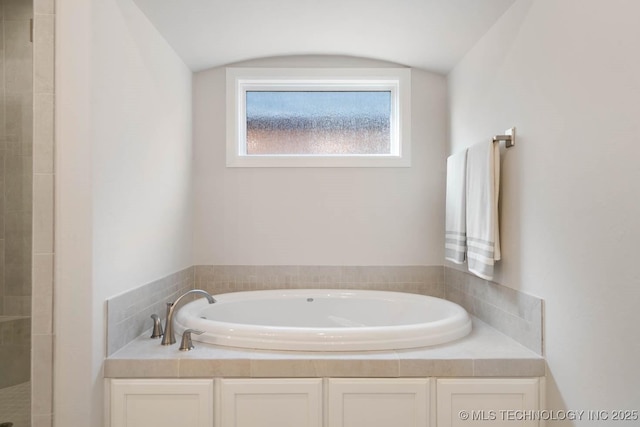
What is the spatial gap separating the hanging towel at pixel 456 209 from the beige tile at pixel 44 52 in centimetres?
200

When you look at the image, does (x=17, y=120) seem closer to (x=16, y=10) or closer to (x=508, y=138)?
(x=16, y=10)

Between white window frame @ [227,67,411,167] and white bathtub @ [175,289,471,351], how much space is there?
2.93 ft

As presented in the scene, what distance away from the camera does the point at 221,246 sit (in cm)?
276

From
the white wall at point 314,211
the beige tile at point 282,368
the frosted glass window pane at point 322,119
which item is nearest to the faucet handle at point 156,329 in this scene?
the beige tile at point 282,368

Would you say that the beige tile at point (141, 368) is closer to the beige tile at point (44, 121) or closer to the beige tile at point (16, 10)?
the beige tile at point (44, 121)

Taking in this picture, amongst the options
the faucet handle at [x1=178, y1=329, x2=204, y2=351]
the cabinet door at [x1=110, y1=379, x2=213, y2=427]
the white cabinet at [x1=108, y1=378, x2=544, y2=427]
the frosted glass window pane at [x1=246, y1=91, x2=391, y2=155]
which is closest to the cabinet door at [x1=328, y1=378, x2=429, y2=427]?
the white cabinet at [x1=108, y1=378, x2=544, y2=427]

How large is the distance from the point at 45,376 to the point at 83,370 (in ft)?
0.51

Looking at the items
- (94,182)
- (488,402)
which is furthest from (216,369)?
(488,402)

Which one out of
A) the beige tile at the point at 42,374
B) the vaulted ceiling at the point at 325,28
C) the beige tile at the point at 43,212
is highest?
the vaulted ceiling at the point at 325,28

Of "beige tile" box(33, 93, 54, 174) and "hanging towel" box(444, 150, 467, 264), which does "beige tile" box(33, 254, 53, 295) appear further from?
"hanging towel" box(444, 150, 467, 264)

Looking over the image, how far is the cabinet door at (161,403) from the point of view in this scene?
1.55 m

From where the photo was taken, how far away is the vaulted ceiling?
1.96 m

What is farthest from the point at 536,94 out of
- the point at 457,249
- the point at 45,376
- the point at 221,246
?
the point at 45,376

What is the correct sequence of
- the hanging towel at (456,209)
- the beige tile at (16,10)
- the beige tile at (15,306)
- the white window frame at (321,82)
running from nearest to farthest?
the beige tile at (15,306) → the beige tile at (16,10) → the hanging towel at (456,209) → the white window frame at (321,82)
